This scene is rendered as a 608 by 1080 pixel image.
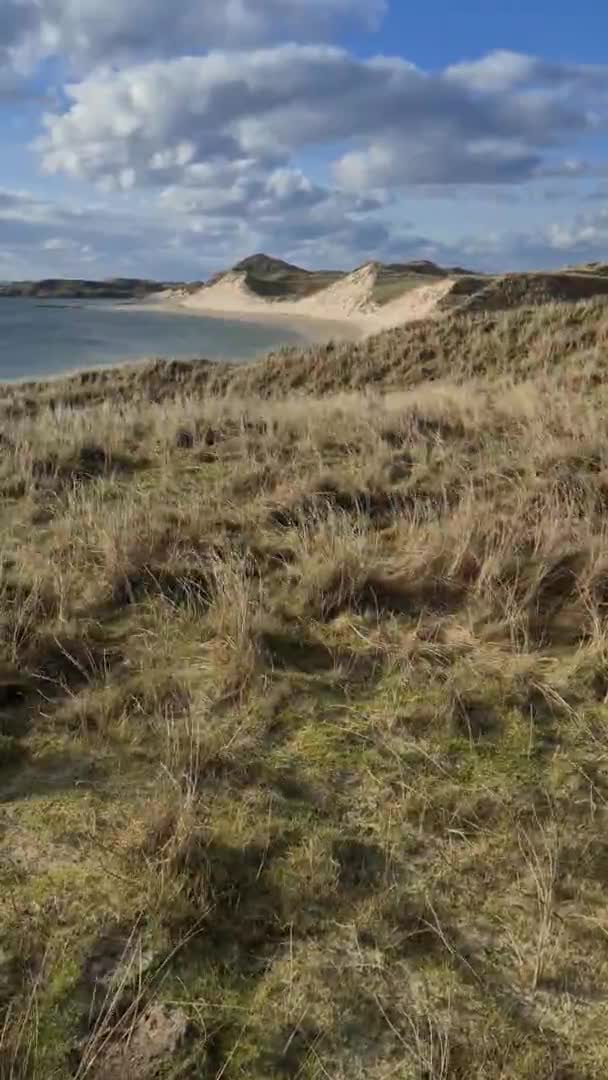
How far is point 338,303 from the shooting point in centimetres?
8131

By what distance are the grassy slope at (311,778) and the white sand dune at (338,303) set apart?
38660mm

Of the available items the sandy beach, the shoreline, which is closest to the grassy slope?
the sandy beach

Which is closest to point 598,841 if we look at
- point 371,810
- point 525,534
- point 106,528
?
point 371,810

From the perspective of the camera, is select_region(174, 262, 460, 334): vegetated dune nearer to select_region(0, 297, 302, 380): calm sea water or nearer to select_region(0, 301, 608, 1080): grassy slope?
select_region(0, 297, 302, 380): calm sea water

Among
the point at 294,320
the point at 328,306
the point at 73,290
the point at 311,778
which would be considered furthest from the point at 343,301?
the point at 73,290

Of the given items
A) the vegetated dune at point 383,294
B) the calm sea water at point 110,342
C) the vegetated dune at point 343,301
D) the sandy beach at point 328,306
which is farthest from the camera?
the vegetated dune at point 343,301

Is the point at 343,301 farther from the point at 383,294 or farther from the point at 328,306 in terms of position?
the point at 383,294

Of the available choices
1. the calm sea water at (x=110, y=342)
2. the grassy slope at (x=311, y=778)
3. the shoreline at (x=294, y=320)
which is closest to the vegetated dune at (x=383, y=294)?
the shoreline at (x=294, y=320)

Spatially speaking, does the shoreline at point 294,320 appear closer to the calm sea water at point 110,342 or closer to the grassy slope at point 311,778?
the calm sea water at point 110,342

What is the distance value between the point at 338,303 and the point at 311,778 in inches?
3251

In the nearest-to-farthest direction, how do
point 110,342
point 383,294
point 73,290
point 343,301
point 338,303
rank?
1. point 110,342
2. point 383,294
3. point 343,301
4. point 338,303
5. point 73,290

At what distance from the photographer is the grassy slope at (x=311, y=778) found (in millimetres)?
2047

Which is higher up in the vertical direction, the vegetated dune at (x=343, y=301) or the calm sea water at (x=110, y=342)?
the vegetated dune at (x=343, y=301)

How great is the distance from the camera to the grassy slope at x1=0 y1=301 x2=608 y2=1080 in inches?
80.6
